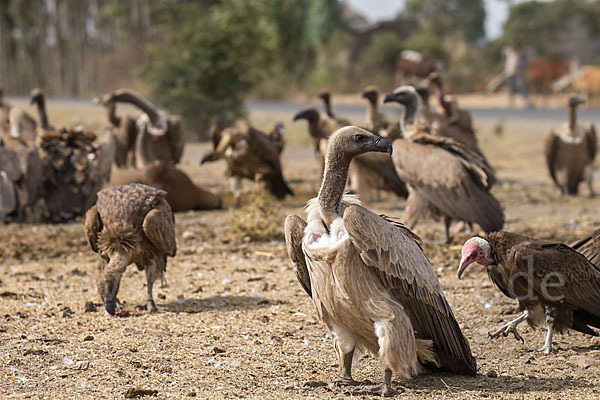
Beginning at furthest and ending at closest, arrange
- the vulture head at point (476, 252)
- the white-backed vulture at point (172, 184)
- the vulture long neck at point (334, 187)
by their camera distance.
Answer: the white-backed vulture at point (172, 184), the vulture head at point (476, 252), the vulture long neck at point (334, 187)

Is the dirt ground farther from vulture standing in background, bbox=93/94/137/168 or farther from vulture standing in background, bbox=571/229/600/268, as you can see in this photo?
vulture standing in background, bbox=93/94/137/168

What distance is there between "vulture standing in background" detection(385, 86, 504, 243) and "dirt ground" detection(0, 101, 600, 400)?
40cm

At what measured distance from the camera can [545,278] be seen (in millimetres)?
4844

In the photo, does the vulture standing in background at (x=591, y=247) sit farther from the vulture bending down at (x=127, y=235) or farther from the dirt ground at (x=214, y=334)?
the vulture bending down at (x=127, y=235)

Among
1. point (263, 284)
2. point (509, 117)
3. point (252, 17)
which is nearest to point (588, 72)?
point (509, 117)

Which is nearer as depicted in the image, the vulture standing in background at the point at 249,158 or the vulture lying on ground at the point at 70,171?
the vulture lying on ground at the point at 70,171

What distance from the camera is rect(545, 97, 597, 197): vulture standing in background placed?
10977 mm

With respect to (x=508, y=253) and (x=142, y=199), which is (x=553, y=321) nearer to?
(x=508, y=253)

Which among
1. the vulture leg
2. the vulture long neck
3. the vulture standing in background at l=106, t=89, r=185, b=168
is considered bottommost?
the vulture leg

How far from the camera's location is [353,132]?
4305mm

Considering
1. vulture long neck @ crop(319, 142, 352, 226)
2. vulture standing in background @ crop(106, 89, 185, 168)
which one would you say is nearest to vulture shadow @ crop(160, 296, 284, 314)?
vulture long neck @ crop(319, 142, 352, 226)

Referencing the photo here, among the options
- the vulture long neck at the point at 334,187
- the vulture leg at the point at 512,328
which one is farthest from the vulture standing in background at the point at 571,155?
the vulture long neck at the point at 334,187

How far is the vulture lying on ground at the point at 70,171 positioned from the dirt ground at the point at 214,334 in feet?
1.06

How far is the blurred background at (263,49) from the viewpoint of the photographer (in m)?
17.2
